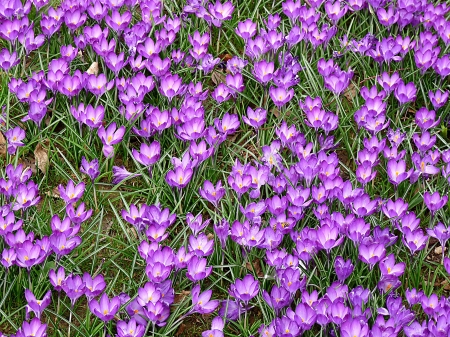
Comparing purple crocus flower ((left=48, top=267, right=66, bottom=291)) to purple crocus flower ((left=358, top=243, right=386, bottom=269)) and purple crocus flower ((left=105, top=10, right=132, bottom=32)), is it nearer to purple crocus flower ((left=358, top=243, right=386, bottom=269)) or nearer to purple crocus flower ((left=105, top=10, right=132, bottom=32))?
purple crocus flower ((left=358, top=243, right=386, bottom=269))

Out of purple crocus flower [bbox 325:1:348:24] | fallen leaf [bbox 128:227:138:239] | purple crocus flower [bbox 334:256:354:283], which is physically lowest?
fallen leaf [bbox 128:227:138:239]

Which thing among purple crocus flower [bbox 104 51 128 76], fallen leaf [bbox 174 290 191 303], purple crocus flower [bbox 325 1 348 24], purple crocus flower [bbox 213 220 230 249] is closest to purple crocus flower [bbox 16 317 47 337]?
fallen leaf [bbox 174 290 191 303]

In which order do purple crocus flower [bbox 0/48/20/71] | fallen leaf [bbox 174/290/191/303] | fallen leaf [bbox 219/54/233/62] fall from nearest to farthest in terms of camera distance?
fallen leaf [bbox 174/290/191/303] → purple crocus flower [bbox 0/48/20/71] → fallen leaf [bbox 219/54/233/62]

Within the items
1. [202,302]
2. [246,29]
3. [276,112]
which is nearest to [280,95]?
[276,112]

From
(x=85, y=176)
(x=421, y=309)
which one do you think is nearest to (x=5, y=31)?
(x=85, y=176)

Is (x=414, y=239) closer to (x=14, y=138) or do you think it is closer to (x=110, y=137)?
(x=110, y=137)

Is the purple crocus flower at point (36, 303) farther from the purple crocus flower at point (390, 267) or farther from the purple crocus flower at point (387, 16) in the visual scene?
the purple crocus flower at point (387, 16)

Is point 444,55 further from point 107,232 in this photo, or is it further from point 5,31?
point 5,31
